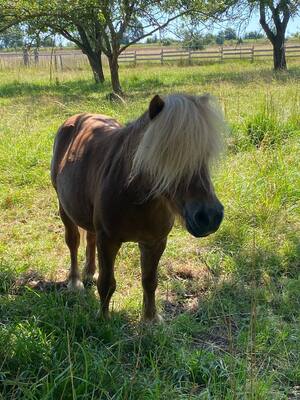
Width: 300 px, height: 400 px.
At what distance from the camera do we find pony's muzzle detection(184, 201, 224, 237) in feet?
6.05

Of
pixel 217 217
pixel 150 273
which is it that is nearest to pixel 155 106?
pixel 217 217

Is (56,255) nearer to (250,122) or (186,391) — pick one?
(186,391)

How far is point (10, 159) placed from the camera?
5.77 m

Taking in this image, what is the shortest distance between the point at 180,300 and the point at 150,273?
536 mm

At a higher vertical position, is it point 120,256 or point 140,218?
point 140,218

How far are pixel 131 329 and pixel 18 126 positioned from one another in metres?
5.88

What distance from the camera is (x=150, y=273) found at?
279cm

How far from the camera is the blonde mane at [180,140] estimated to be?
182 centimetres

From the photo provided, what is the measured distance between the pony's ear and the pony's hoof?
1709mm

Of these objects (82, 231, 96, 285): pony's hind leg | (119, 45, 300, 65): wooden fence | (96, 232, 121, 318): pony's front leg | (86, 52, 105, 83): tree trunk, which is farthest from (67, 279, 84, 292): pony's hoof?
(119, 45, 300, 65): wooden fence

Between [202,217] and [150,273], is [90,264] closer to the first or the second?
[150,273]

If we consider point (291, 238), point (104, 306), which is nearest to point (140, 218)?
point (104, 306)

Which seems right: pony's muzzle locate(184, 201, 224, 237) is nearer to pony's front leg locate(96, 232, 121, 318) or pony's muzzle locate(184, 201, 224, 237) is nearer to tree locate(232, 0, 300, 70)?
pony's front leg locate(96, 232, 121, 318)

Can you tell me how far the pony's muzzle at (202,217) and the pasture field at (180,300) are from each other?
0.30 m
